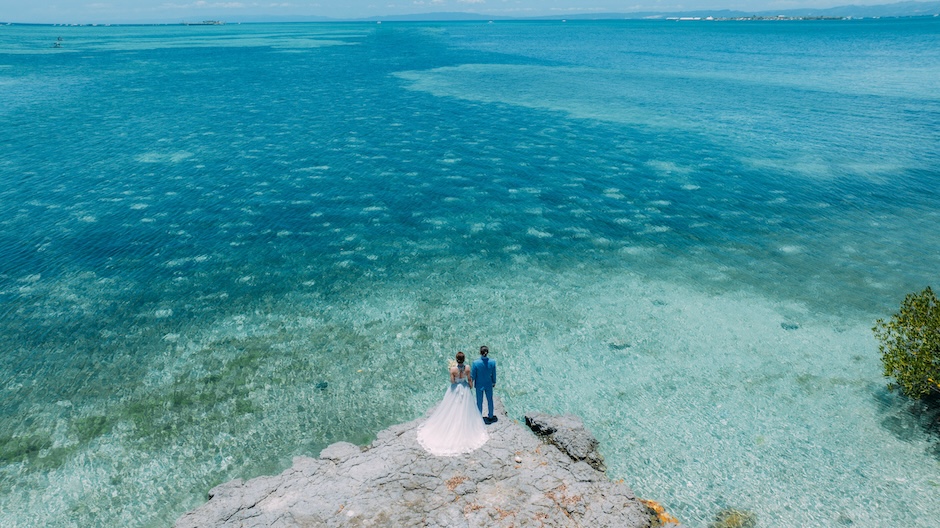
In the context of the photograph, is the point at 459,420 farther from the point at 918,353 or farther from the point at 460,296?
the point at 918,353

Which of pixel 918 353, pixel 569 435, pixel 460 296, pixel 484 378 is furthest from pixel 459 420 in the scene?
pixel 918 353

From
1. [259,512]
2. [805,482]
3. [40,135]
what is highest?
[40,135]

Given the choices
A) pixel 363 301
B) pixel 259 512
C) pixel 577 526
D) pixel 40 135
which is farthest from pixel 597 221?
pixel 40 135

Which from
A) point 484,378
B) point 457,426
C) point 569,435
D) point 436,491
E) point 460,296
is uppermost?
point 484,378

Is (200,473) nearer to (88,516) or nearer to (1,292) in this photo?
(88,516)

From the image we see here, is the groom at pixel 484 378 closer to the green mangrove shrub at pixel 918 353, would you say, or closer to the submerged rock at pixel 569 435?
the submerged rock at pixel 569 435

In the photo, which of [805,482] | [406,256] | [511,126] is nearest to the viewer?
[805,482]
